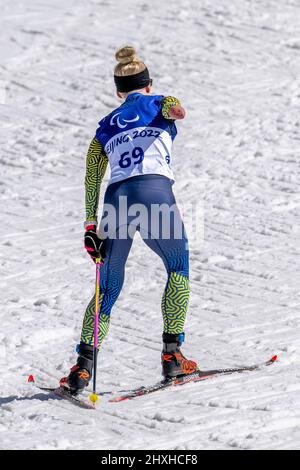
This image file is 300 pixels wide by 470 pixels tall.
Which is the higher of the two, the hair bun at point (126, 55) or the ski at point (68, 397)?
the hair bun at point (126, 55)

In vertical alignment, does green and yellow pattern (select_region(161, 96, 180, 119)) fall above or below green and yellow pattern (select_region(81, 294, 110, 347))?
above

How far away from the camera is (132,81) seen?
20.0 ft

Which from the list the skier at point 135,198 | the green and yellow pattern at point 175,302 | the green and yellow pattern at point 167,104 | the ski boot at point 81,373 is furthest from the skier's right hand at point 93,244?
the green and yellow pattern at point 167,104

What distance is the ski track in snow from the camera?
5590 millimetres

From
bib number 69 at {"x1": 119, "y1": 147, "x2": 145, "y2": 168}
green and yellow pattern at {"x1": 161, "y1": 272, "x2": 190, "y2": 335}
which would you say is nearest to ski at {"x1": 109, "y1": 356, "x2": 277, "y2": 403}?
green and yellow pattern at {"x1": 161, "y1": 272, "x2": 190, "y2": 335}

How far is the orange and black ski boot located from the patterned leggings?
64 mm

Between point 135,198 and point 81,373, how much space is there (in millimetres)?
1093

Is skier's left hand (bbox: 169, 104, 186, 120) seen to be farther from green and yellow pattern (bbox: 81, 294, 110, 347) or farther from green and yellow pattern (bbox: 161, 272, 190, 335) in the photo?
green and yellow pattern (bbox: 81, 294, 110, 347)

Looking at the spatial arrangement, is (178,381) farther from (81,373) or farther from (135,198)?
(135,198)

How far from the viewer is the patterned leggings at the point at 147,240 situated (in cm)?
586

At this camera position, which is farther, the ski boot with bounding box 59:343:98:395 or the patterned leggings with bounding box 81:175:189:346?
the ski boot with bounding box 59:343:98:395

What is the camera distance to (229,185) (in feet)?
34.3

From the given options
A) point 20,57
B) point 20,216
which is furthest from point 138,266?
point 20,57

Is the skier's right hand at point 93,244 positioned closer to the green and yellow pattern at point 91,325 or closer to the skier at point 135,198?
the skier at point 135,198
